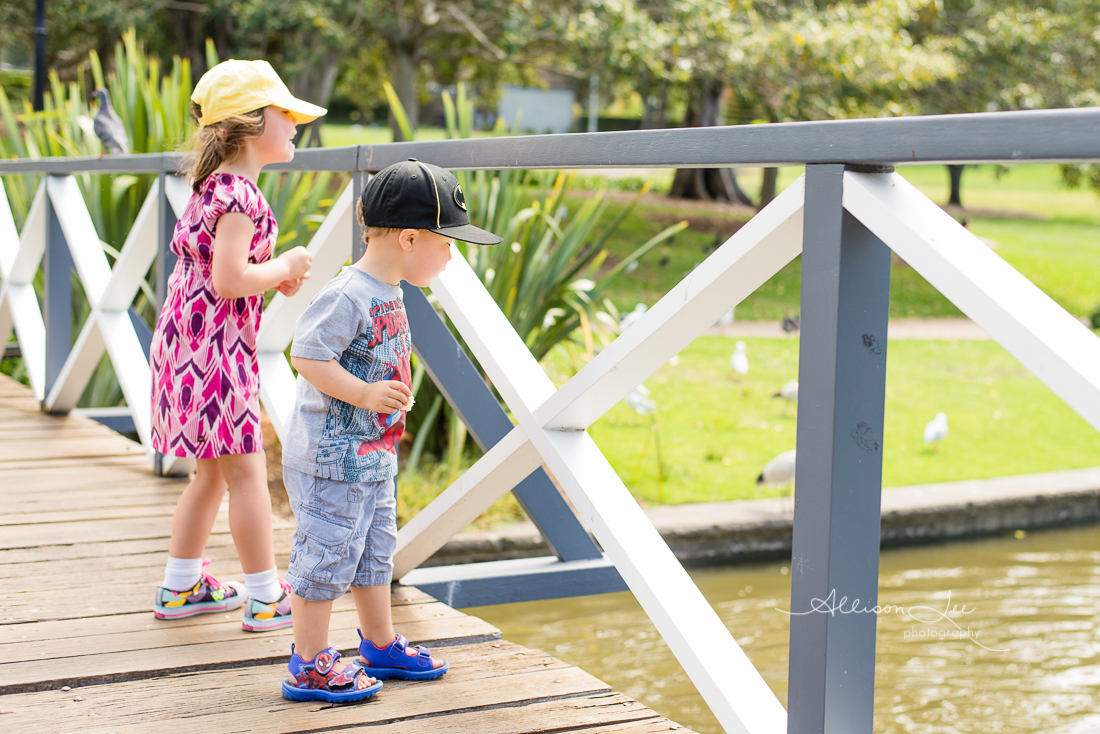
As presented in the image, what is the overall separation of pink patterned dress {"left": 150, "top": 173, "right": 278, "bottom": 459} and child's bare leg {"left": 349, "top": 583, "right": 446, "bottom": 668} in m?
0.49

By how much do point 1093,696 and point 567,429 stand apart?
10.1 ft

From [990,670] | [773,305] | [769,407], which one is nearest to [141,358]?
[990,670]

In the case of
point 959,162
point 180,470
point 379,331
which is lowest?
point 180,470

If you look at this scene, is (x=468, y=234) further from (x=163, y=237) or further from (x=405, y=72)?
(x=405, y=72)

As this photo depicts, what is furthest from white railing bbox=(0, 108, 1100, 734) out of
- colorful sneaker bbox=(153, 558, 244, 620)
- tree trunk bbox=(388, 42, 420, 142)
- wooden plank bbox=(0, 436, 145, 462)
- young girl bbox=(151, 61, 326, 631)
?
tree trunk bbox=(388, 42, 420, 142)

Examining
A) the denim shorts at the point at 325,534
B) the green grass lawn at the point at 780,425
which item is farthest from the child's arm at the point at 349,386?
the green grass lawn at the point at 780,425

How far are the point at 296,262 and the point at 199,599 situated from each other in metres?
0.74

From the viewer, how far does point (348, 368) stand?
68.9 inches

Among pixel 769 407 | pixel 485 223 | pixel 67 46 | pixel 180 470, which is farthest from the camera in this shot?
pixel 67 46

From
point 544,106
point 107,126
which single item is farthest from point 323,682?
point 544,106

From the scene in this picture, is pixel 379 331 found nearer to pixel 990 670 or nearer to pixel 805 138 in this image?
pixel 805 138

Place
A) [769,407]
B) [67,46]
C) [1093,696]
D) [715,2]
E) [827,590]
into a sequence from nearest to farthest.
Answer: [827,590] → [1093,696] → [769,407] → [715,2] → [67,46]

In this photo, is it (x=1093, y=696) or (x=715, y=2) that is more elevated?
(x=715, y=2)

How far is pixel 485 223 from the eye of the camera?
4906 mm
